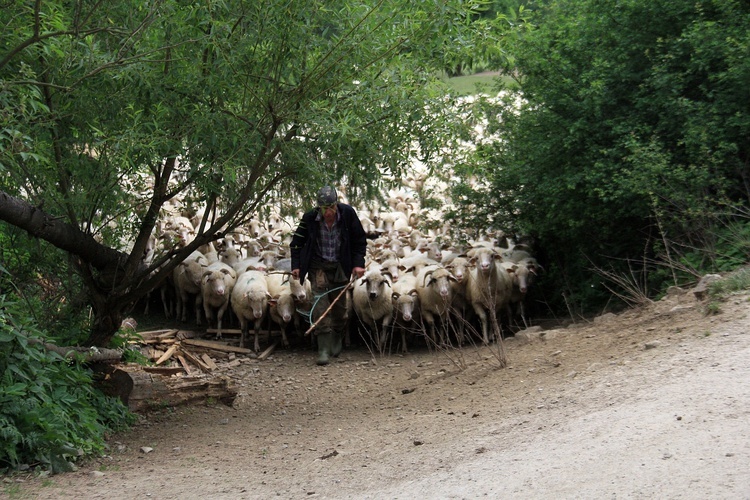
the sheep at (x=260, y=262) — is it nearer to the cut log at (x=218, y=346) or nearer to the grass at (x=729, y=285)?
the cut log at (x=218, y=346)

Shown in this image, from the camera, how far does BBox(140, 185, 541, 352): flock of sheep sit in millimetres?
12297

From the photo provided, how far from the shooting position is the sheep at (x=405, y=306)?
39.7ft

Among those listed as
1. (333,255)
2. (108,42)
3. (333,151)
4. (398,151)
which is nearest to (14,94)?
(108,42)

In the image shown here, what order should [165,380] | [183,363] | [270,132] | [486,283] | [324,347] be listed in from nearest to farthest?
[270,132] → [165,380] → [183,363] → [324,347] → [486,283]

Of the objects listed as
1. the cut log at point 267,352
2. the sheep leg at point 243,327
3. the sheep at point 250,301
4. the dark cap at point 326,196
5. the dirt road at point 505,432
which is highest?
the dark cap at point 326,196

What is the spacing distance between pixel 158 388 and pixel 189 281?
A: 5.18 m

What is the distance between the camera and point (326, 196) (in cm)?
967

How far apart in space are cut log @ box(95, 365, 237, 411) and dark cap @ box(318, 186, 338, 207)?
7.23ft

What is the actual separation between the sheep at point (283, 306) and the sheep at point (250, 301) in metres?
0.12

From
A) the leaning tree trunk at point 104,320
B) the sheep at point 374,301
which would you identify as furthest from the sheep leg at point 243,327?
the leaning tree trunk at point 104,320

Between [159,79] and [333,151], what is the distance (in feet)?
5.42

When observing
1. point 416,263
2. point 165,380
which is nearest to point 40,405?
point 165,380

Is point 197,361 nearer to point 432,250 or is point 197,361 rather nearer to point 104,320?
point 104,320

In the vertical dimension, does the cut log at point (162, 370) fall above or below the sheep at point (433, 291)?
below
